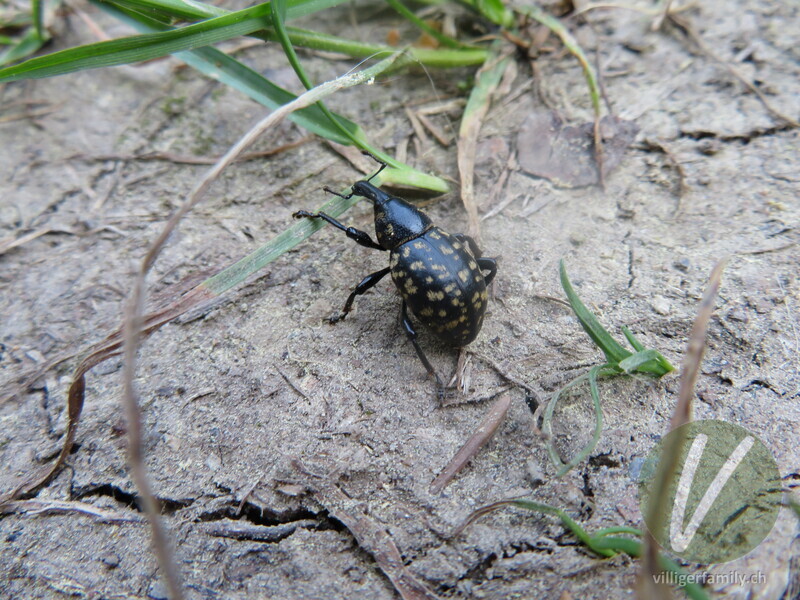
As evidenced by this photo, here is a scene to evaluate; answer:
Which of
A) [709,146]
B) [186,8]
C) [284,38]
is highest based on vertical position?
[186,8]

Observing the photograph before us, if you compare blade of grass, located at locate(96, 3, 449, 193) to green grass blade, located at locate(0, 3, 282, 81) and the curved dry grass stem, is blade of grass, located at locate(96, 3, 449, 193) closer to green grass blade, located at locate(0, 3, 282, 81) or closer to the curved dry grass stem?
green grass blade, located at locate(0, 3, 282, 81)

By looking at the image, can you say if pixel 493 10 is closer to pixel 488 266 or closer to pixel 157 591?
pixel 488 266

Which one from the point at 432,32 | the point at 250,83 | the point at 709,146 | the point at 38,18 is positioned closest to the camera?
the point at 250,83

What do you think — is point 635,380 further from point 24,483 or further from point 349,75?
point 24,483

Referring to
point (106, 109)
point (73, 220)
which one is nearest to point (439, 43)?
point (106, 109)

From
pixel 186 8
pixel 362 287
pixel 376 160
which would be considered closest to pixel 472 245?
pixel 362 287

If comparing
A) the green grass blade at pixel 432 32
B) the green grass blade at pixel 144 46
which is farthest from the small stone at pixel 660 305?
the green grass blade at pixel 144 46
